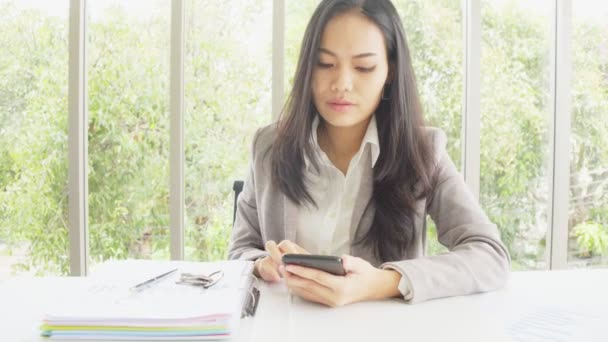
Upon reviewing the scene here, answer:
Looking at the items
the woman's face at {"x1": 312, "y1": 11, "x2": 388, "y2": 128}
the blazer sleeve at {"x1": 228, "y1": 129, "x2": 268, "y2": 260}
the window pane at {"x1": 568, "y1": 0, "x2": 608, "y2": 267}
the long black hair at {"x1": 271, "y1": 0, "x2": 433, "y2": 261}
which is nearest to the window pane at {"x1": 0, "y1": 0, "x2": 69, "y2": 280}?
the blazer sleeve at {"x1": 228, "y1": 129, "x2": 268, "y2": 260}

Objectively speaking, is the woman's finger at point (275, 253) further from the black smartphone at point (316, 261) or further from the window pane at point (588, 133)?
the window pane at point (588, 133)

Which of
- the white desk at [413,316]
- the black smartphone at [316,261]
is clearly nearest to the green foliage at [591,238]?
the white desk at [413,316]

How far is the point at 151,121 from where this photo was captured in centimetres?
287

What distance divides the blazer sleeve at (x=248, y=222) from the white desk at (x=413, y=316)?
337 mm

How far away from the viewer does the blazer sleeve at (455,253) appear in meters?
0.94

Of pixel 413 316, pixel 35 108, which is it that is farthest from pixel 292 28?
pixel 413 316

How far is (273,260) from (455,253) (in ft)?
1.39

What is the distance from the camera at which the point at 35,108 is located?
2.84 meters

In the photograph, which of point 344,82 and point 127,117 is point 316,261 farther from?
point 127,117

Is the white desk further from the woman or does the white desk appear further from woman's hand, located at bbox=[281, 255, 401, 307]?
the woman

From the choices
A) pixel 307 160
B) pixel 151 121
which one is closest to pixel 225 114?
pixel 151 121

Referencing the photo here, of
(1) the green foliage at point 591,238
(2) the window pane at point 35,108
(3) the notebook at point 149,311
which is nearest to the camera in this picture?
(3) the notebook at point 149,311

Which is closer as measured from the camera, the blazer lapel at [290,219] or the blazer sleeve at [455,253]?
the blazer sleeve at [455,253]

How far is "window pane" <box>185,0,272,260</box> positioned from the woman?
146 cm
